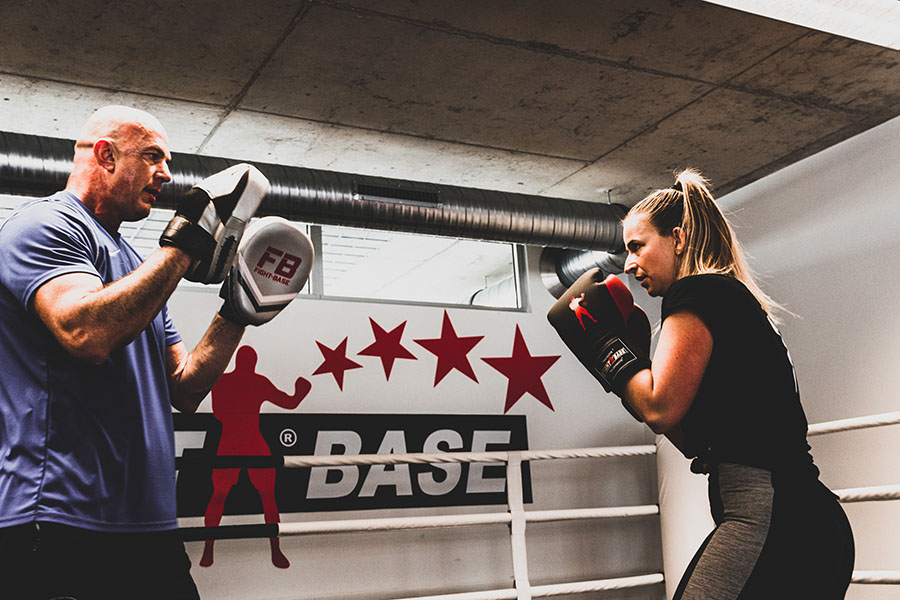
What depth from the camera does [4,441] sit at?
48.3 inches

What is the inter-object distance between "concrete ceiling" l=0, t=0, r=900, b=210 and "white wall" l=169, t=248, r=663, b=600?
0.81 meters

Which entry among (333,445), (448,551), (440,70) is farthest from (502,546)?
(440,70)

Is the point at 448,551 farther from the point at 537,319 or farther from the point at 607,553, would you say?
the point at 537,319

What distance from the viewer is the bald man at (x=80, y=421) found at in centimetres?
118

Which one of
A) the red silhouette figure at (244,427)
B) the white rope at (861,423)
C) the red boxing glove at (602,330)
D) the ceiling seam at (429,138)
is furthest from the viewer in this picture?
the red silhouette figure at (244,427)

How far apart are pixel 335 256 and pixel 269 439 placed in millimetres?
1480

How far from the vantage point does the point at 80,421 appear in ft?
4.10

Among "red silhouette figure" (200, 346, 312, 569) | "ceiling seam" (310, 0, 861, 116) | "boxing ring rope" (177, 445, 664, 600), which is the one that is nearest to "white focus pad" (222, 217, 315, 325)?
"ceiling seam" (310, 0, 861, 116)

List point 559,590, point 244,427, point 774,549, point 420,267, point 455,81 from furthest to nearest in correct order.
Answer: point 420,267
point 244,427
point 559,590
point 455,81
point 774,549

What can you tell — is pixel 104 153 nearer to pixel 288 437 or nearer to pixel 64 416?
pixel 64 416

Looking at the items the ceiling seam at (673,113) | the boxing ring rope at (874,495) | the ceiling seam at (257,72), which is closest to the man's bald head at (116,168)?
the ceiling seam at (257,72)

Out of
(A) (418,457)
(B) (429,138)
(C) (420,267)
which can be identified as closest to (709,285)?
(A) (418,457)

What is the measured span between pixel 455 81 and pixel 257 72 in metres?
0.72

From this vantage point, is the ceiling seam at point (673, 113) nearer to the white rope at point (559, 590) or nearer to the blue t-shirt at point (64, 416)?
the white rope at point (559, 590)
